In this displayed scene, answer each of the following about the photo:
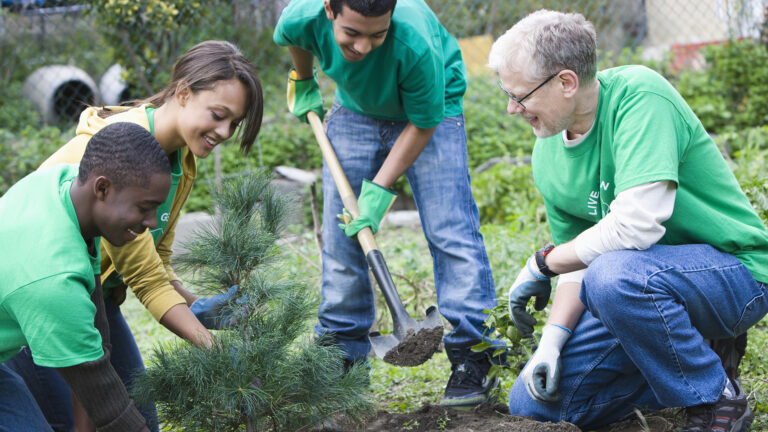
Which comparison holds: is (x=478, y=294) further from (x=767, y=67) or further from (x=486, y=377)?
(x=767, y=67)

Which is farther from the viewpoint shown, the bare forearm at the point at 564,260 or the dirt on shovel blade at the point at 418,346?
the dirt on shovel blade at the point at 418,346

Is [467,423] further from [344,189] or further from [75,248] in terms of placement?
[75,248]

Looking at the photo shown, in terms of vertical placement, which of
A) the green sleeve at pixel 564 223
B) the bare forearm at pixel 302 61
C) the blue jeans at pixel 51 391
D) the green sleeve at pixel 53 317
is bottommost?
the blue jeans at pixel 51 391

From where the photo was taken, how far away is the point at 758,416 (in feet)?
7.36

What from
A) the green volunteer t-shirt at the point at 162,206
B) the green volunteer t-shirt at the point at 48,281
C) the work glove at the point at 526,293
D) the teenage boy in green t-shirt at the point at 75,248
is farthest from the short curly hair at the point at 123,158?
the work glove at the point at 526,293

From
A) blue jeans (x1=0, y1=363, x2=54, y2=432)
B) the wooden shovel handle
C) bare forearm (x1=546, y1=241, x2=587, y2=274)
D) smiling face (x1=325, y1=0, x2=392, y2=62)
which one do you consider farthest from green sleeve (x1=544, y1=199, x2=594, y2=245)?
blue jeans (x1=0, y1=363, x2=54, y2=432)

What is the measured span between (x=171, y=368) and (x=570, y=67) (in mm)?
1353

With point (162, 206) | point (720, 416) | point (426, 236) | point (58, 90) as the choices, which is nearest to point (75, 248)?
point (162, 206)

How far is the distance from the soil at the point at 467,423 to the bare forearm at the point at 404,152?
2.61ft

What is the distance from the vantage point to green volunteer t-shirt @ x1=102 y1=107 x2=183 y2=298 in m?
2.29

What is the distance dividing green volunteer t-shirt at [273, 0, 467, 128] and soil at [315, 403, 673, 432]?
976 mm

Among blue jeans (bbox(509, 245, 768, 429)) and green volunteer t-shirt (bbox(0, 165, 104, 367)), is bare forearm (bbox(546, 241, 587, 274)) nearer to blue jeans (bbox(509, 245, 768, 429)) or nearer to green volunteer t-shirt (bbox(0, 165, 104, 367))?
blue jeans (bbox(509, 245, 768, 429))

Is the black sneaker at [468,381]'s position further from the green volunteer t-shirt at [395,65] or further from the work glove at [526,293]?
the green volunteer t-shirt at [395,65]

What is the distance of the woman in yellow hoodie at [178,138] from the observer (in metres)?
2.14
